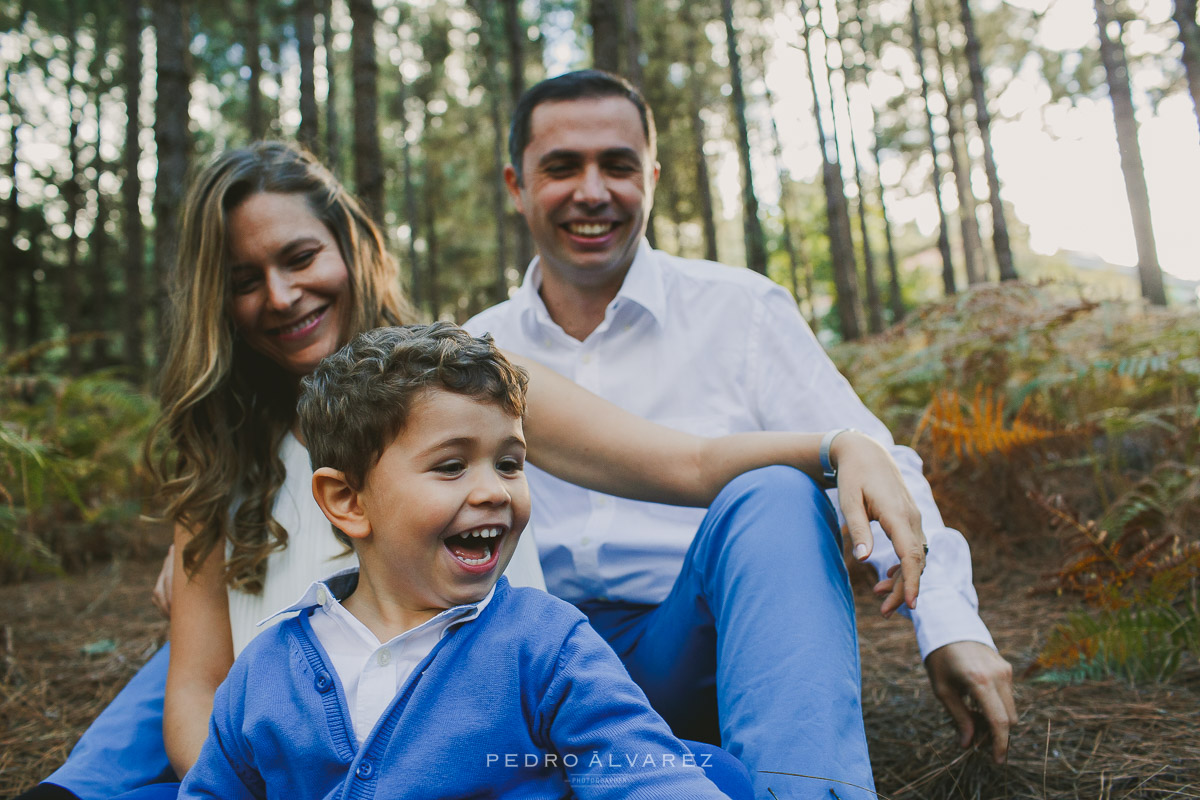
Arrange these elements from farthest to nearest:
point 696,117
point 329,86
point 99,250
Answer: point 696,117 → point 99,250 → point 329,86

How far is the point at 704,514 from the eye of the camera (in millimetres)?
2248

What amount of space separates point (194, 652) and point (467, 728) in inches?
39.5

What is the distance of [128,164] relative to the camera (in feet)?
37.7

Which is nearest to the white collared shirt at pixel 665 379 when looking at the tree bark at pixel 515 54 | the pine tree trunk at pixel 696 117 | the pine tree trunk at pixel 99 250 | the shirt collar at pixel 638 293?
the shirt collar at pixel 638 293

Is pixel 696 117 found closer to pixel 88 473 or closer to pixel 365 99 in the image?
pixel 365 99

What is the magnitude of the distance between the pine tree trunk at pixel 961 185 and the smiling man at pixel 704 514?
1854 centimetres

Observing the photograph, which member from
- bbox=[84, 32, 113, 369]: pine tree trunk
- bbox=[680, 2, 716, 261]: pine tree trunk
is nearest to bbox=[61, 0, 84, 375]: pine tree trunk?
bbox=[84, 32, 113, 369]: pine tree trunk

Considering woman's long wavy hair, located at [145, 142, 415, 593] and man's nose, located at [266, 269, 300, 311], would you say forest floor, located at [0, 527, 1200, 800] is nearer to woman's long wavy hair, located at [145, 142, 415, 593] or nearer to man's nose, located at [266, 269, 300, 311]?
woman's long wavy hair, located at [145, 142, 415, 593]

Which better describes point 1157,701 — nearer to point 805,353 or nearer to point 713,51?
point 805,353

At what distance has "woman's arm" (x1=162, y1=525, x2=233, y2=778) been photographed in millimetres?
1727

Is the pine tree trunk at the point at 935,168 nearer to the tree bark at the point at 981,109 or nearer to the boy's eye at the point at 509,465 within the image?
the tree bark at the point at 981,109

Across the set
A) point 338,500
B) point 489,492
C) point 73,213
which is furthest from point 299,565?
point 73,213

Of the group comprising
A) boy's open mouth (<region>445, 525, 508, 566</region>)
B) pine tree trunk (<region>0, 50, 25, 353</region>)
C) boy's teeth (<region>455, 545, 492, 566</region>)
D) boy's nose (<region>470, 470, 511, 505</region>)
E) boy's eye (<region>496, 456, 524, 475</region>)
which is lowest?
boy's teeth (<region>455, 545, 492, 566</region>)

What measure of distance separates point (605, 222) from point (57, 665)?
2.83 meters
